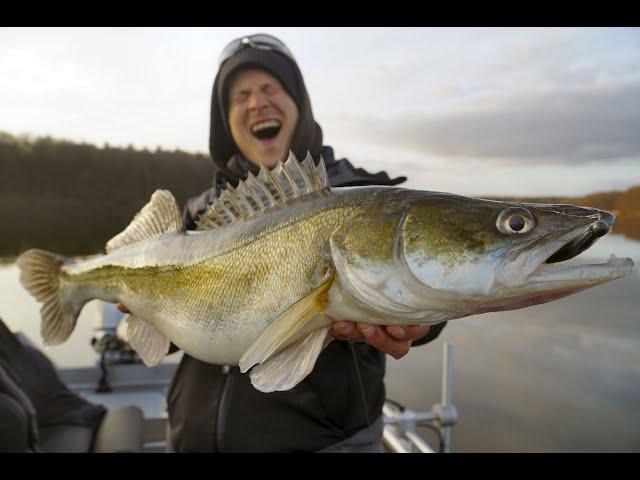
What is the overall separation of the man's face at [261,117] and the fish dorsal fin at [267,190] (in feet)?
2.78

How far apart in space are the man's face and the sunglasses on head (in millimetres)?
198

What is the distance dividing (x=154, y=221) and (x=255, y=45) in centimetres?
156

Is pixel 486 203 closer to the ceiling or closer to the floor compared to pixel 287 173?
closer to the floor

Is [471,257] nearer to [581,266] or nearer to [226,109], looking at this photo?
[581,266]

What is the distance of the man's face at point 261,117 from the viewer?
2.97m

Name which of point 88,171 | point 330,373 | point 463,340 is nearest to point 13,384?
point 330,373

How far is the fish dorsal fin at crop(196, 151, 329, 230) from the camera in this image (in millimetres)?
1875

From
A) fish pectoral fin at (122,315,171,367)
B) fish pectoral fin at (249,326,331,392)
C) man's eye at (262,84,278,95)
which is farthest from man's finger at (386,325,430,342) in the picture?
man's eye at (262,84,278,95)

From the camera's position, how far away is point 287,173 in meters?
1.92

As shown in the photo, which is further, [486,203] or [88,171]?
[88,171]

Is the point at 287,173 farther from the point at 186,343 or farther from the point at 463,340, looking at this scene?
the point at 463,340

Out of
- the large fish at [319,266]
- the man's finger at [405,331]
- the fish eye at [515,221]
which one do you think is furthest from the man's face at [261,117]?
the fish eye at [515,221]

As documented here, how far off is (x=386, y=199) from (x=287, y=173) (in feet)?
1.56

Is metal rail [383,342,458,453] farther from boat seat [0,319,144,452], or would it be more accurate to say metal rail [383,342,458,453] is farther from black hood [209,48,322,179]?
black hood [209,48,322,179]
